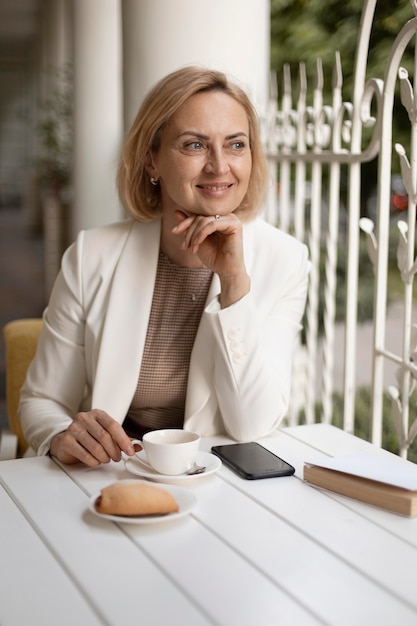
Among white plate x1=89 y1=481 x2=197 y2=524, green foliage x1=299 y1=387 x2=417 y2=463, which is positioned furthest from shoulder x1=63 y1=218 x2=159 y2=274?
green foliage x1=299 y1=387 x2=417 y2=463

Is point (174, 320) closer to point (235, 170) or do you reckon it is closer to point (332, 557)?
Result: point (235, 170)

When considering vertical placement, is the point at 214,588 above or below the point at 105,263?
below

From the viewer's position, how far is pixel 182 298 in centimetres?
228

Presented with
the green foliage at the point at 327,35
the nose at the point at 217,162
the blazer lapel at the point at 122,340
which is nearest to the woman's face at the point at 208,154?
the nose at the point at 217,162

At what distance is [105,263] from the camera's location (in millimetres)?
2203

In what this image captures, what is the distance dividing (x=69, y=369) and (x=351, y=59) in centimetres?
561

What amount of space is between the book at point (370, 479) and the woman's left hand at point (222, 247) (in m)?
0.56

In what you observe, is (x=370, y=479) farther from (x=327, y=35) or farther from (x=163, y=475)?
(x=327, y=35)

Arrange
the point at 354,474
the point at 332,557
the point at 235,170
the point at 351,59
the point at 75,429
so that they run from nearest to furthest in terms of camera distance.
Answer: the point at 332,557, the point at 354,474, the point at 75,429, the point at 235,170, the point at 351,59

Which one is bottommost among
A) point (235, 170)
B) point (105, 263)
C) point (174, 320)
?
point (174, 320)

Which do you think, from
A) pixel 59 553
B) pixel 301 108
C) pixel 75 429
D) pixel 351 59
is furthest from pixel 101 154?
pixel 59 553

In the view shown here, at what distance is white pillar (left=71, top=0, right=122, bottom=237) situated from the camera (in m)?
6.45

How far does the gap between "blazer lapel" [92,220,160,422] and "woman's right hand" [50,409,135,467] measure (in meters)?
0.37

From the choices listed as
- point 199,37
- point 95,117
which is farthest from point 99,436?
point 95,117
